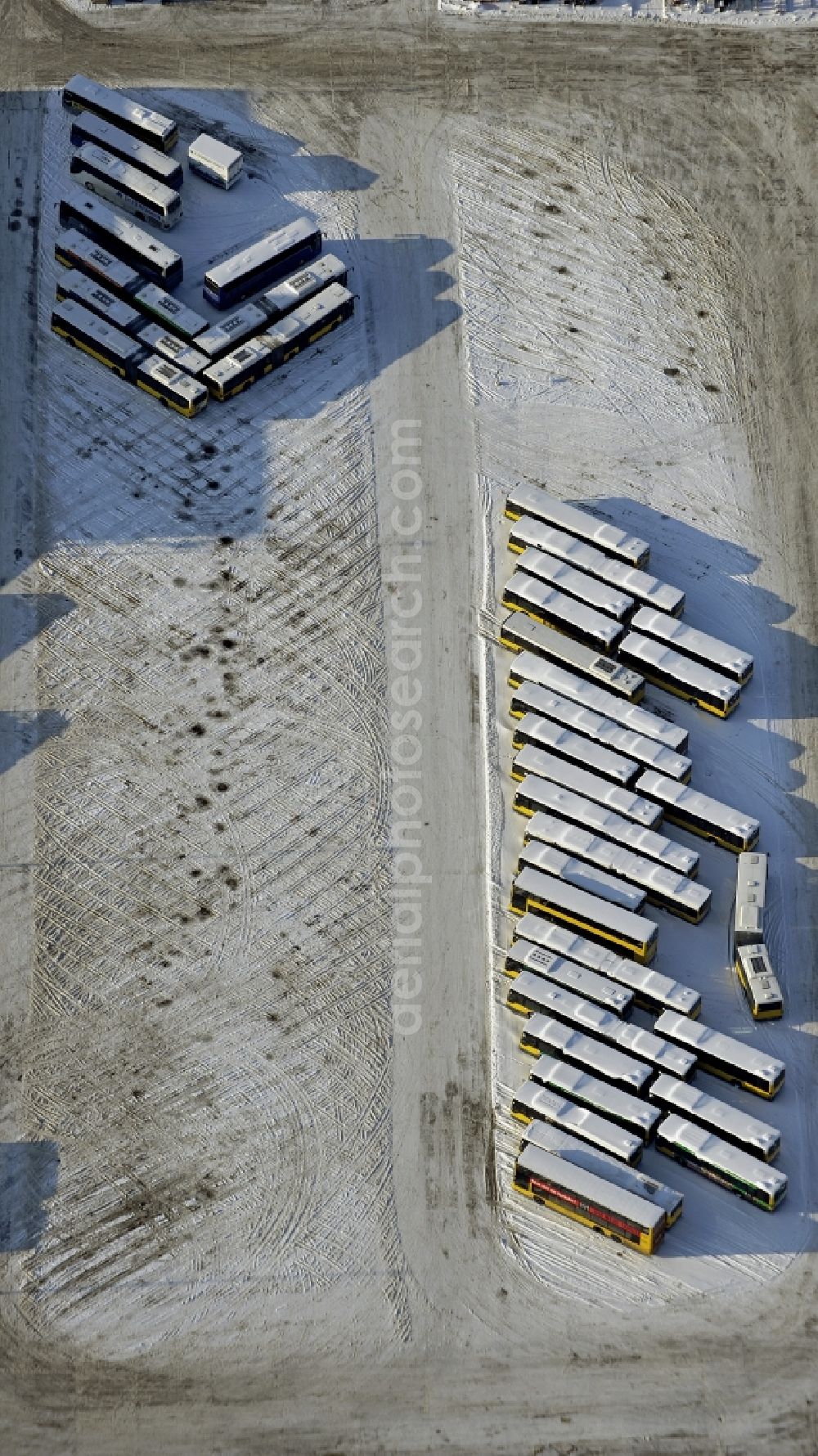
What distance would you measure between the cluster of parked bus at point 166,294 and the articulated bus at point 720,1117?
1696 inches

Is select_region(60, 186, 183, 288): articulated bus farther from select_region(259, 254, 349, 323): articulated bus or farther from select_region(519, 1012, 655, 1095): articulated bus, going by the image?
select_region(519, 1012, 655, 1095): articulated bus

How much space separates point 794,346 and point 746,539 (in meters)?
12.7

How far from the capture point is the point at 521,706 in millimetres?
132125

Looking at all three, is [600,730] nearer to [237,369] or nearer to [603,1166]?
[603,1166]

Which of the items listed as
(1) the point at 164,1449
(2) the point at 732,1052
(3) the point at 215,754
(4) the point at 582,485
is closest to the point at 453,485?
(4) the point at 582,485

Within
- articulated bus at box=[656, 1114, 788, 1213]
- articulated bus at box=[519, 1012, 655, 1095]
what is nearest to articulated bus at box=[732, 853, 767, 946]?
articulated bus at box=[519, 1012, 655, 1095]

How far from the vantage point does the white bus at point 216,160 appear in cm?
14825

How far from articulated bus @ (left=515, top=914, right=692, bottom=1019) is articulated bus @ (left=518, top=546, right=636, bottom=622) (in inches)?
652

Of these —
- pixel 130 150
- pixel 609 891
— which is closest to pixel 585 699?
pixel 609 891

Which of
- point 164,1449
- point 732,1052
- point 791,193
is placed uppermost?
point 791,193

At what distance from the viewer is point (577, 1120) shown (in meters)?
120

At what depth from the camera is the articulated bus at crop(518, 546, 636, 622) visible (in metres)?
134

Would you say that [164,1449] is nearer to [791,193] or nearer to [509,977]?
[509,977]

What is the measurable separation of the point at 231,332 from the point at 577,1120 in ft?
149
